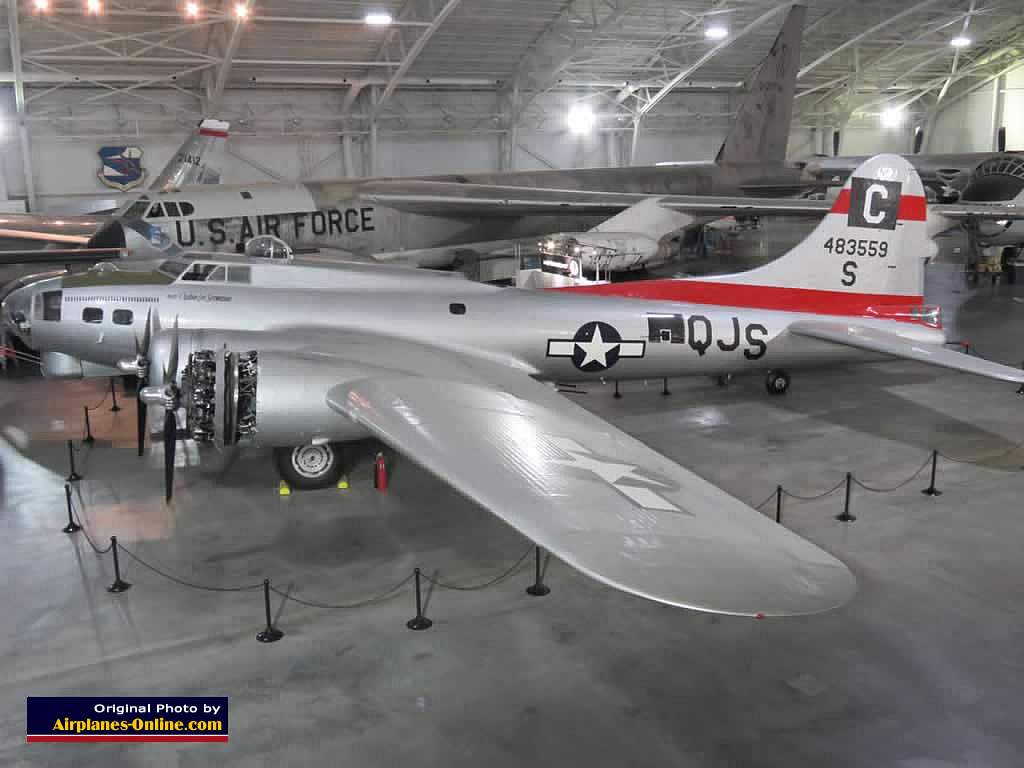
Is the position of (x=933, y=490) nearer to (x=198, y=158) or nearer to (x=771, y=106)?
(x=198, y=158)

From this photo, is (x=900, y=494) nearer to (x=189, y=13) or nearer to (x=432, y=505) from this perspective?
(x=432, y=505)

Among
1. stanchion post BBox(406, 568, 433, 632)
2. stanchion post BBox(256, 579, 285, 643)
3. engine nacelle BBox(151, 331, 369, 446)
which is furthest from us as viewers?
engine nacelle BBox(151, 331, 369, 446)

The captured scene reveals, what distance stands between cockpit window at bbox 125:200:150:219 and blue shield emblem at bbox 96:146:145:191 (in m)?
13.4

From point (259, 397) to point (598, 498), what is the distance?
4781mm

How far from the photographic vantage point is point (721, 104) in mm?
44000

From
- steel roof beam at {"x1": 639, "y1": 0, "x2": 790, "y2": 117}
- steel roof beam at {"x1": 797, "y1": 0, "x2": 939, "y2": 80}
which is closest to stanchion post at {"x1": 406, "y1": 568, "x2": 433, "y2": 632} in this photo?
steel roof beam at {"x1": 639, "y1": 0, "x2": 790, "y2": 117}

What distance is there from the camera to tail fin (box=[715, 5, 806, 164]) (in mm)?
28625

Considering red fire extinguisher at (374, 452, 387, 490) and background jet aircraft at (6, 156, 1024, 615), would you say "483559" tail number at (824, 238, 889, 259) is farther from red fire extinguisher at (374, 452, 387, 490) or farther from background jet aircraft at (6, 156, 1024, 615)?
red fire extinguisher at (374, 452, 387, 490)

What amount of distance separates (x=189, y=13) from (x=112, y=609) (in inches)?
824

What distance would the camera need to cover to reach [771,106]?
29688mm

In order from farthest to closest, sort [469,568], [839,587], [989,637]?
[469,568] < [989,637] < [839,587]

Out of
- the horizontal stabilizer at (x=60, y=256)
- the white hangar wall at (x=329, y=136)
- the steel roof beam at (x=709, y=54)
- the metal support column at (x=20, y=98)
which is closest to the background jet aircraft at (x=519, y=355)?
the horizontal stabilizer at (x=60, y=256)

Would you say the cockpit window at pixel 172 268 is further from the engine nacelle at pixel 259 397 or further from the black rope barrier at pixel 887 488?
the black rope barrier at pixel 887 488

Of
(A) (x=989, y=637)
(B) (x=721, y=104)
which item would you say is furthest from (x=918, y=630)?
(B) (x=721, y=104)
